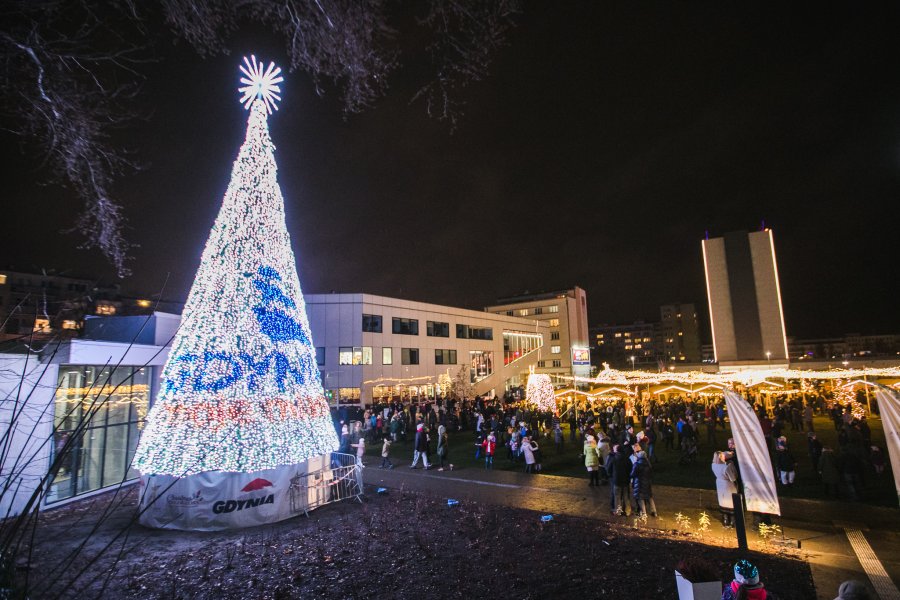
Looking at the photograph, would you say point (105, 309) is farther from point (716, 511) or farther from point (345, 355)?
point (716, 511)

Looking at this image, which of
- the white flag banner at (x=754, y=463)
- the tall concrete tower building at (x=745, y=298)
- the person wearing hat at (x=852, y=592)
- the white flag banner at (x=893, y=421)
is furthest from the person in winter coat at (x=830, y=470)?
the tall concrete tower building at (x=745, y=298)

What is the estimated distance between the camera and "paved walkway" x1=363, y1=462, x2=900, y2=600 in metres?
8.13

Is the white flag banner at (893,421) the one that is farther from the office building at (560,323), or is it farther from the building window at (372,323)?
the office building at (560,323)

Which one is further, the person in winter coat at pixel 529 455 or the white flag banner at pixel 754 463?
the person in winter coat at pixel 529 455

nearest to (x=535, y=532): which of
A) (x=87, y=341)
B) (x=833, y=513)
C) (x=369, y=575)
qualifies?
(x=369, y=575)

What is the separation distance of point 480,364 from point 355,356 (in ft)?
55.3

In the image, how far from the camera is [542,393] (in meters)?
25.7

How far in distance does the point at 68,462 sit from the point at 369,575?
11084 mm

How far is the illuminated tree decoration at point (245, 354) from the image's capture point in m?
10.9

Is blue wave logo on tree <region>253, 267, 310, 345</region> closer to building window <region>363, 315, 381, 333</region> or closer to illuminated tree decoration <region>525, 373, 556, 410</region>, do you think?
illuminated tree decoration <region>525, 373, 556, 410</region>

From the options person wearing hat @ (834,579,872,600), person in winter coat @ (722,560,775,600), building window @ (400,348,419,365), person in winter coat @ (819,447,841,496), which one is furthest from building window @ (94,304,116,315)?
building window @ (400,348,419,365)

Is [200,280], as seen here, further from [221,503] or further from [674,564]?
[674,564]

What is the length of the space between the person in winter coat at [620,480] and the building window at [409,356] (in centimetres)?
2995

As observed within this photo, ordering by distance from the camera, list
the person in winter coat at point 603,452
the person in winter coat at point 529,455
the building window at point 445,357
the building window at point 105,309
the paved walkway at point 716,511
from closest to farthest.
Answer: the paved walkway at point 716,511 < the building window at point 105,309 < the person in winter coat at point 603,452 < the person in winter coat at point 529,455 < the building window at point 445,357
